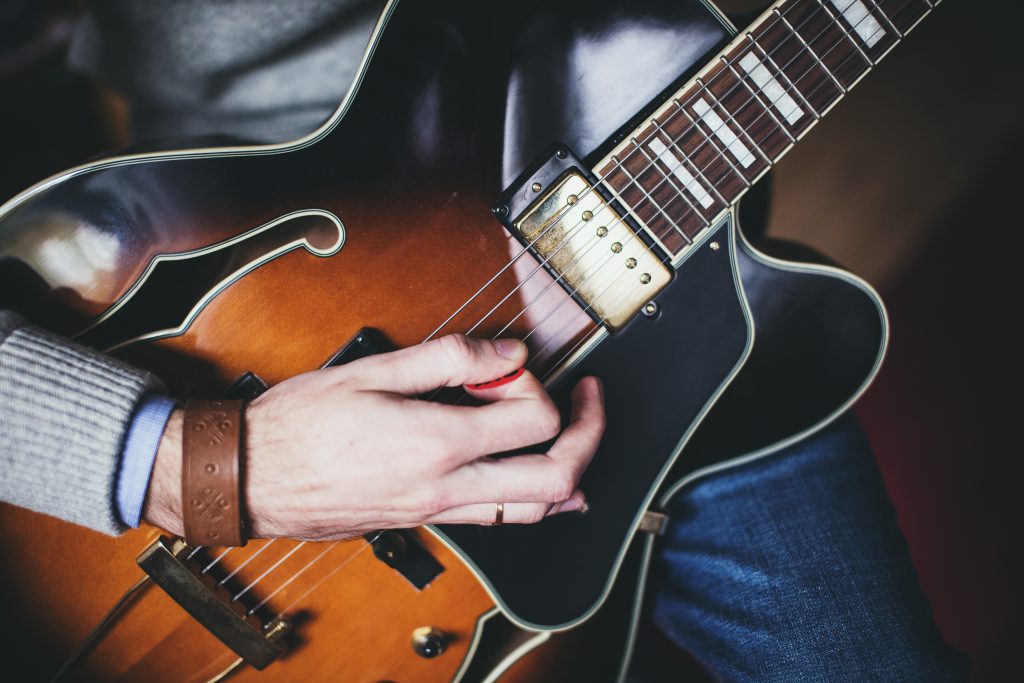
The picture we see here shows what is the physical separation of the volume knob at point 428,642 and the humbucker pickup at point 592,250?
0.48m

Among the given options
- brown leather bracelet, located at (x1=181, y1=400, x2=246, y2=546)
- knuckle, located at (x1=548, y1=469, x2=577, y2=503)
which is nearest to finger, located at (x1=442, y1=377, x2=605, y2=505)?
knuckle, located at (x1=548, y1=469, x2=577, y2=503)

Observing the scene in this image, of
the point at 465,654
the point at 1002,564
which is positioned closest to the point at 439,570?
the point at 465,654

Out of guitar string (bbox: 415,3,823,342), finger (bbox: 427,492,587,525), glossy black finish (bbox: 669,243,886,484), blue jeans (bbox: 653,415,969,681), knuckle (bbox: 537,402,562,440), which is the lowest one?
blue jeans (bbox: 653,415,969,681)

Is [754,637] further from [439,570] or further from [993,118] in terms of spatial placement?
[993,118]

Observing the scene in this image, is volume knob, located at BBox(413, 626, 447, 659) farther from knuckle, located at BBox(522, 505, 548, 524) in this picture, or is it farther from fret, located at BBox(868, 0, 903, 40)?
fret, located at BBox(868, 0, 903, 40)

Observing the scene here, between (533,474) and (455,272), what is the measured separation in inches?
10.5

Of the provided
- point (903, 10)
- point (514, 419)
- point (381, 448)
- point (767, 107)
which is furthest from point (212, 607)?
point (903, 10)

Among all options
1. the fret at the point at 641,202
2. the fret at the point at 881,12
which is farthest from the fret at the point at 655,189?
the fret at the point at 881,12

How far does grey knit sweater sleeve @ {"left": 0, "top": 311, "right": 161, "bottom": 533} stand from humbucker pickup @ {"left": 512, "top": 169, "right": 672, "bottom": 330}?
A: 0.48 m

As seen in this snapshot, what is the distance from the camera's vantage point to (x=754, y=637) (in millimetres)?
795

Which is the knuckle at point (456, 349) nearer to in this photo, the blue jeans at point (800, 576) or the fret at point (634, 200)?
the fret at point (634, 200)

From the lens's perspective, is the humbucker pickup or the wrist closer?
the wrist

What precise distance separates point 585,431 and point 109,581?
581 millimetres

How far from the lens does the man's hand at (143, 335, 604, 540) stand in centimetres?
55
